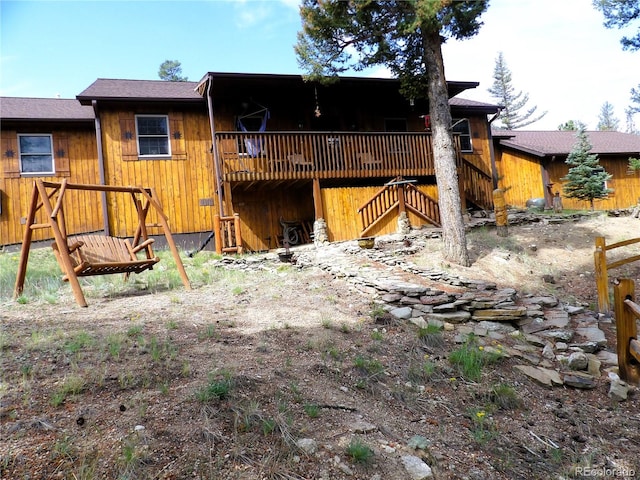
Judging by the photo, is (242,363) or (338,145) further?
(338,145)

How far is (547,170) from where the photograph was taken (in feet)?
64.3

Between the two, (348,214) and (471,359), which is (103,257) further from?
(348,214)

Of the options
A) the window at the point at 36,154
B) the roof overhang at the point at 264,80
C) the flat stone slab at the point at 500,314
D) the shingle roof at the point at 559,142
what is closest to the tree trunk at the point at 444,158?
the roof overhang at the point at 264,80

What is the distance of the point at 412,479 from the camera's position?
289 centimetres

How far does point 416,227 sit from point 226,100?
7.29 m

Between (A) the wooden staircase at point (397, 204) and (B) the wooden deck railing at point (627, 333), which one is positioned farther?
(A) the wooden staircase at point (397, 204)

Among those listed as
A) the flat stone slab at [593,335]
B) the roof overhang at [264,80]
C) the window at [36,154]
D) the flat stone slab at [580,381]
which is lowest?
the flat stone slab at [580,381]

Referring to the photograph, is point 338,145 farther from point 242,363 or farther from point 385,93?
point 242,363

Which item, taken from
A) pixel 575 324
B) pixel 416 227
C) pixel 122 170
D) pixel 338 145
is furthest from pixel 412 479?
pixel 122 170

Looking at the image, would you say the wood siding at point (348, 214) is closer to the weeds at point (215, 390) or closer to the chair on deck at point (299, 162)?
the chair on deck at point (299, 162)

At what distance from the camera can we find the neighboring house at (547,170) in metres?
19.4

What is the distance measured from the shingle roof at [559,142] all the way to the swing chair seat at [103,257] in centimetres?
1735

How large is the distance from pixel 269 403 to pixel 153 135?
11703 millimetres

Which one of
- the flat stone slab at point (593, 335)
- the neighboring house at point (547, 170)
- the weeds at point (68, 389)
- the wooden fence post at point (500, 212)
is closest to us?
the weeds at point (68, 389)
